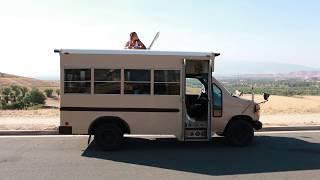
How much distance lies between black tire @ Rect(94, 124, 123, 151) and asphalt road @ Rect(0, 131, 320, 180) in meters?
0.23

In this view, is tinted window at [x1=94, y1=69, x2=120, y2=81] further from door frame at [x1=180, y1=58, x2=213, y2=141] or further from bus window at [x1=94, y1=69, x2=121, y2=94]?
door frame at [x1=180, y1=58, x2=213, y2=141]

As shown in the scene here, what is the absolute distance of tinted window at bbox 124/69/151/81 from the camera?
39.9 feet

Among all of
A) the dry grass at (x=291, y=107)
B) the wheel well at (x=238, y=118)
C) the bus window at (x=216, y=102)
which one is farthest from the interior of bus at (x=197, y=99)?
the dry grass at (x=291, y=107)

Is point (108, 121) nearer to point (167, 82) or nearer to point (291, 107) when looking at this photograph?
point (167, 82)

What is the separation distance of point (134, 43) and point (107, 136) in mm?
2592

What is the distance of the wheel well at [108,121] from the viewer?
1220cm

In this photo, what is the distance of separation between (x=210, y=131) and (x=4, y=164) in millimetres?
4794

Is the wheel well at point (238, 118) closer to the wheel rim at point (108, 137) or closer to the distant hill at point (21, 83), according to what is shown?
the wheel rim at point (108, 137)

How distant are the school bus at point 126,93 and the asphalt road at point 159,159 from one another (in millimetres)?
497

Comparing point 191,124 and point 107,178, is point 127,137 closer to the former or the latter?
point 191,124

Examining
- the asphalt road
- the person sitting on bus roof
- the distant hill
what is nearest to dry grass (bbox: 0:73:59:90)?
the distant hill

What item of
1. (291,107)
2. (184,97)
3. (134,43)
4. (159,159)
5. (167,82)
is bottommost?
(159,159)

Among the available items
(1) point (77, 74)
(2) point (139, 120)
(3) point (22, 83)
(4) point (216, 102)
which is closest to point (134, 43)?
(1) point (77, 74)

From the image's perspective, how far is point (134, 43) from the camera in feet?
43.8
